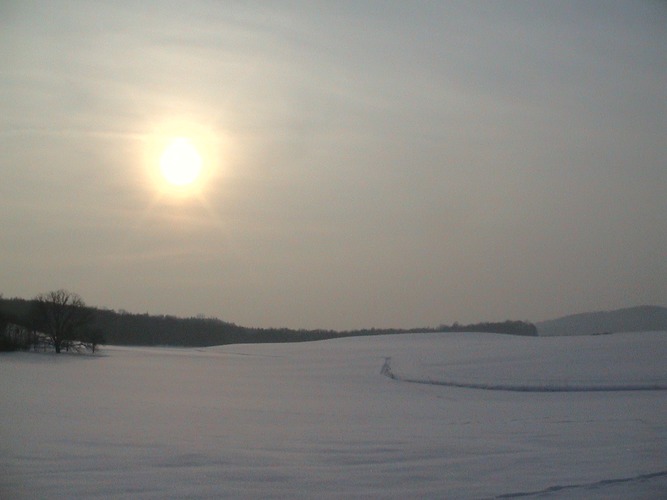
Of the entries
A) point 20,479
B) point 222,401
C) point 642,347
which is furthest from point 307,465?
point 642,347

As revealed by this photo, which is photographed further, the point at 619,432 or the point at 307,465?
the point at 619,432

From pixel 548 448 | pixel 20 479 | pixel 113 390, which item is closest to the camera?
pixel 20 479

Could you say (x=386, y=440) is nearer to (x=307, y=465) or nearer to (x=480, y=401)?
(x=307, y=465)

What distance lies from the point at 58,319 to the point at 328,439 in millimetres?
38720

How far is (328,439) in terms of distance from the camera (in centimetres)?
980

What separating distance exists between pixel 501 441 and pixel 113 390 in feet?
35.2

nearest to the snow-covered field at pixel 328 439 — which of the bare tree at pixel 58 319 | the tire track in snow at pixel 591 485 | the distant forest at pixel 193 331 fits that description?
the tire track in snow at pixel 591 485

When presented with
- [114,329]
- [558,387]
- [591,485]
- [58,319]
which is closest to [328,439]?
[591,485]

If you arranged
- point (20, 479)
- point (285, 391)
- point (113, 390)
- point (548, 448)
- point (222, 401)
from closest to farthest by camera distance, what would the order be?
point (20, 479), point (548, 448), point (222, 401), point (113, 390), point (285, 391)

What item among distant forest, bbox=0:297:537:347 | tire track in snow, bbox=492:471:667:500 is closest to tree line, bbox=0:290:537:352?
distant forest, bbox=0:297:537:347

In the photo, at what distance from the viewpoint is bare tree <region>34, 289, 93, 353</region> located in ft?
142

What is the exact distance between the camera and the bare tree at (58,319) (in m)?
43.4

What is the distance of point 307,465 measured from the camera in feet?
25.7

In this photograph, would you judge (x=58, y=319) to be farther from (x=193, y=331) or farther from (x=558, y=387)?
(x=193, y=331)
